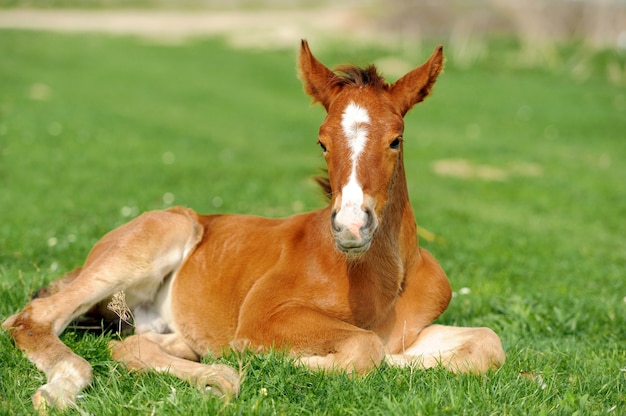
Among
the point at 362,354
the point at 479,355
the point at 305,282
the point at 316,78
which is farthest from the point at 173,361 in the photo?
the point at 316,78

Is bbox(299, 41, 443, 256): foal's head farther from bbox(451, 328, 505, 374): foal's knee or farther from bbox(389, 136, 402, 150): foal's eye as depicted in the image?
bbox(451, 328, 505, 374): foal's knee

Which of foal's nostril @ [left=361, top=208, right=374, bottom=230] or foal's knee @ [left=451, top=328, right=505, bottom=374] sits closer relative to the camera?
foal's nostril @ [left=361, top=208, right=374, bottom=230]

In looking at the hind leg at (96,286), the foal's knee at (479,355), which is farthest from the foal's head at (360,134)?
the hind leg at (96,286)

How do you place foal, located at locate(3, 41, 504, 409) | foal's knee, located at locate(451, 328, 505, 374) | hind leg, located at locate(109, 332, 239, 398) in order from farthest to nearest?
1. foal's knee, located at locate(451, 328, 505, 374)
2. foal, located at locate(3, 41, 504, 409)
3. hind leg, located at locate(109, 332, 239, 398)

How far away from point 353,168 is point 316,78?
1.01 m

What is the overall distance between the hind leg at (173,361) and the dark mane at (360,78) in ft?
6.47

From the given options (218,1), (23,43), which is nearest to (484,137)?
(23,43)

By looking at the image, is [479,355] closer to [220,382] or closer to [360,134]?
[360,134]

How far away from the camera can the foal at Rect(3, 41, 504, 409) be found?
4500 millimetres

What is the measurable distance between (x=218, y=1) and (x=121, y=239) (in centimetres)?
5746

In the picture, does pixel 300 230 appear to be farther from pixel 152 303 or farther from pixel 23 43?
pixel 23 43

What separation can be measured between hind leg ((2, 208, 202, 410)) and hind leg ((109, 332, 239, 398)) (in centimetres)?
36

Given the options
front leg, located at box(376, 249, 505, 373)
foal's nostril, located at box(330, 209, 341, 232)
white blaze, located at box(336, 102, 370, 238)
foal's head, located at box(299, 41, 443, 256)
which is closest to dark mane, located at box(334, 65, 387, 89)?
foal's head, located at box(299, 41, 443, 256)

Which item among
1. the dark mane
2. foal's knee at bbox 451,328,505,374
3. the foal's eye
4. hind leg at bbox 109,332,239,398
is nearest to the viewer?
hind leg at bbox 109,332,239,398
